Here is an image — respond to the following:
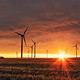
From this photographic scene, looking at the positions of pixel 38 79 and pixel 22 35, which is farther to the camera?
pixel 22 35

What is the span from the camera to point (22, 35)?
116m

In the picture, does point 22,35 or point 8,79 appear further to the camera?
point 22,35

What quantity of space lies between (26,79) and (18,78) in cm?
134

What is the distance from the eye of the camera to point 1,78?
142 feet

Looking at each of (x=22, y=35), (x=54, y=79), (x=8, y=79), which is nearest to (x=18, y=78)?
(x=8, y=79)

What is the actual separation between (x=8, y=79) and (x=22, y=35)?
73.7m

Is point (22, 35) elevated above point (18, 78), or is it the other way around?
point (22, 35)

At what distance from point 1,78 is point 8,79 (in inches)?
49.1

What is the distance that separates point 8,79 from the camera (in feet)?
139

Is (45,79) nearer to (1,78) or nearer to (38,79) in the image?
(38,79)

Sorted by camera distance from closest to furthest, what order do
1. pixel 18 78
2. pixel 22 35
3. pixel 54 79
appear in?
pixel 54 79, pixel 18 78, pixel 22 35

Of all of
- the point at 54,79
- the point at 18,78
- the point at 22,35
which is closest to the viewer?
the point at 54,79

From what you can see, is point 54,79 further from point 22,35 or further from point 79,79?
point 22,35

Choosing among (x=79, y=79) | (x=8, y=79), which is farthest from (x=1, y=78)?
(x=79, y=79)
